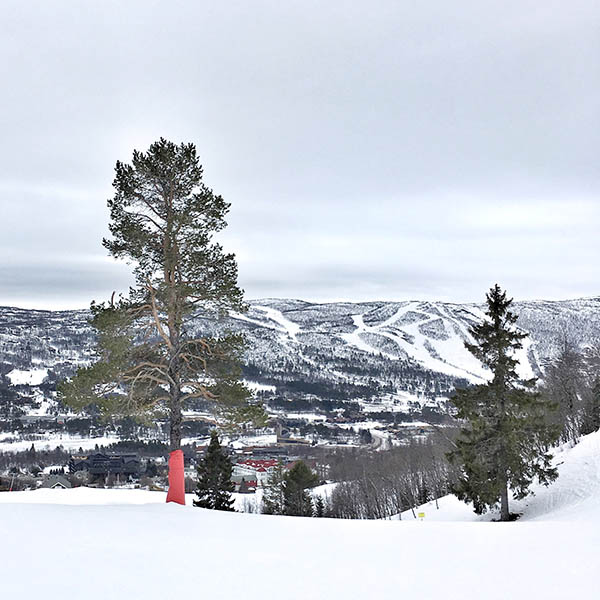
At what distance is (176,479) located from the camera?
15336mm

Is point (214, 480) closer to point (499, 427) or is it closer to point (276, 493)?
point (276, 493)

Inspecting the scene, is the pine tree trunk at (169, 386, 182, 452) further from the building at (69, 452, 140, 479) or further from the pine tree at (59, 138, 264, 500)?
the building at (69, 452, 140, 479)

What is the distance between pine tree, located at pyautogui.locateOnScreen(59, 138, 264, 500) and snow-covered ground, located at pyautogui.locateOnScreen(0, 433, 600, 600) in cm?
457

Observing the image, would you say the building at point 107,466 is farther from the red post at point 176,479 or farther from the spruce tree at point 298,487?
the red post at point 176,479

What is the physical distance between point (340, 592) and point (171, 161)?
537 inches

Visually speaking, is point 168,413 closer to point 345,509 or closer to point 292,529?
point 292,529

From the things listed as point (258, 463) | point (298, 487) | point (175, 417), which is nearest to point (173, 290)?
point (175, 417)

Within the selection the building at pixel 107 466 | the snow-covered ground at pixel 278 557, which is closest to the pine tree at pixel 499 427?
the snow-covered ground at pixel 278 557

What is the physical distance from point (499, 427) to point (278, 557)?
16.8 metres

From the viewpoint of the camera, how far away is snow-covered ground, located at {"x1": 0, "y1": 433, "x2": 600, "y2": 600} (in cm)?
616

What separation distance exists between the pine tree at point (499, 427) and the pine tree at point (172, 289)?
37.5ft

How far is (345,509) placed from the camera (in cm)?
6106

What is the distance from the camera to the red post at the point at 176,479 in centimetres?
1521

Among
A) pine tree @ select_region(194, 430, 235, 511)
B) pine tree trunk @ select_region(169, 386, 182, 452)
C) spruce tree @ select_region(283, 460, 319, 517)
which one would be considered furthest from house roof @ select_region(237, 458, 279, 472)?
pine tree trunk @ select_region(169, 386, 182, 452)
